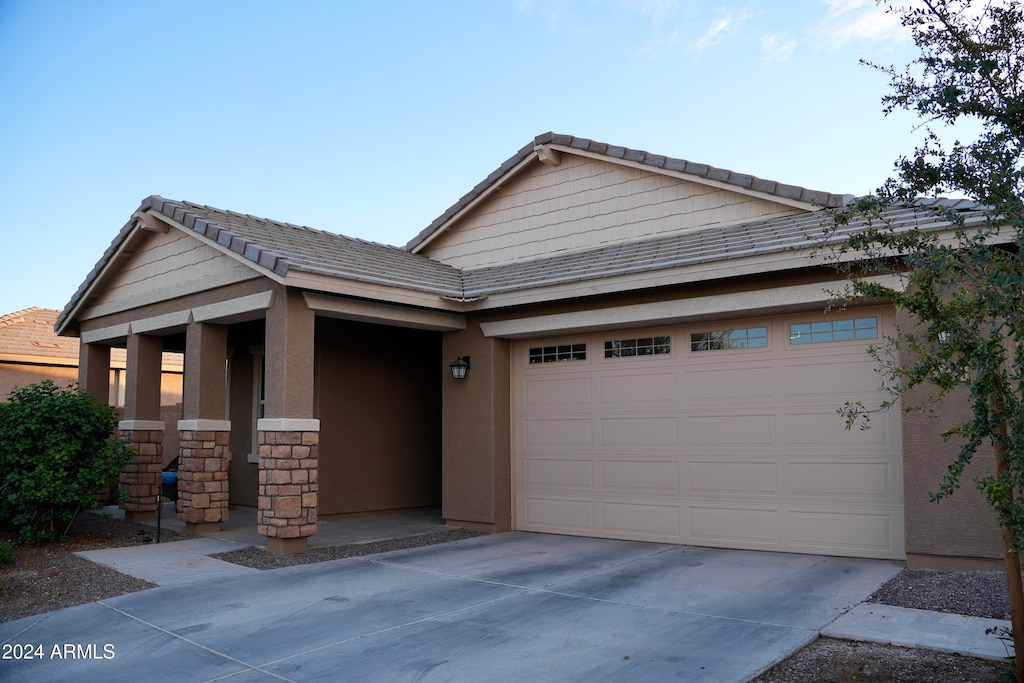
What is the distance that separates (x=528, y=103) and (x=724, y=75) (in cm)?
583

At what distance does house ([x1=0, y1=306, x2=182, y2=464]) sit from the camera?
1811 cm

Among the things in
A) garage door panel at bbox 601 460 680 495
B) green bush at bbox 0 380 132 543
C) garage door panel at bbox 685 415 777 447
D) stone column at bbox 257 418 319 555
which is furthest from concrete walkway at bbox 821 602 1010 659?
green bush at bbox 0 380 132 543

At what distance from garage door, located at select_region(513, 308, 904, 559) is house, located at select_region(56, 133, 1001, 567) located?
3 centimetres

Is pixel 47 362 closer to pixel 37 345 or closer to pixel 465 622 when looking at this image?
pixel 37 345

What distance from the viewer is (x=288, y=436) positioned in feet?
28.8

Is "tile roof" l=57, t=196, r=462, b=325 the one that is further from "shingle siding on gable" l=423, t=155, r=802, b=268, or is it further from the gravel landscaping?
the gravel landscaping

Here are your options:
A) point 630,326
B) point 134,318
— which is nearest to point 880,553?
point 630,326

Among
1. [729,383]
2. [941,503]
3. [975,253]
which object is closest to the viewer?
[975,253]

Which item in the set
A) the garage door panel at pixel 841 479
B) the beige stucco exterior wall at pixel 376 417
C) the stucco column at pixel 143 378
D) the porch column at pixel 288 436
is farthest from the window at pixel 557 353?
the stucco column at pixel 143 378

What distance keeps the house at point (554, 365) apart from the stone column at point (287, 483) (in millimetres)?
28

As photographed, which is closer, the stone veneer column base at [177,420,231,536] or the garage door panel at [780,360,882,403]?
the garage door panel at [780,360,882,403]

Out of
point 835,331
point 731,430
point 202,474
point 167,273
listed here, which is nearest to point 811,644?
point 731,430

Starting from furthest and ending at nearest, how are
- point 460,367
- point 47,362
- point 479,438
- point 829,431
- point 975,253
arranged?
point 47,362, point 460,367, point 479,438, point 829,431, point 975,253

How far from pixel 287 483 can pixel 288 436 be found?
1.73 ft
